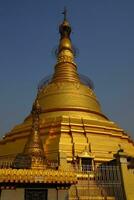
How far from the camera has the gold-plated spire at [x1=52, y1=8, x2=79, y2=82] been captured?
3084 cm

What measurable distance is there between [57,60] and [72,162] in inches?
591

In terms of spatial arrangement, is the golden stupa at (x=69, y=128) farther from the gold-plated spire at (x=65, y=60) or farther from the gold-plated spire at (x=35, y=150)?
the gold-plated spire at (x=35, y=150)

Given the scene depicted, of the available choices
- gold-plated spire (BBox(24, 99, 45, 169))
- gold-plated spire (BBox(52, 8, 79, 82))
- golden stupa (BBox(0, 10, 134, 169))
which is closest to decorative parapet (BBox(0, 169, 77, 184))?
gold-plated spire (BBox(24, 99, 45, 169))

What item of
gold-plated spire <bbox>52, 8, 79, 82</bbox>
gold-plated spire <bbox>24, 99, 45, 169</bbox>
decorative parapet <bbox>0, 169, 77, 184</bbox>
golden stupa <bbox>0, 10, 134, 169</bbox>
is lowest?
decorative parapet <bbox>0, 169, 77, 184</bbox>

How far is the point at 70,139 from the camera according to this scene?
22.8 metres

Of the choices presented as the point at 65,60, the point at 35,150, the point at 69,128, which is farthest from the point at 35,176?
the point at 65,60

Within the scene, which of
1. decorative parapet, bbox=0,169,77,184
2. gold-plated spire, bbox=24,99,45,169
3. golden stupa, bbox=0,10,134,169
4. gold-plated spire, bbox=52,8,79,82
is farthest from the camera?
gold-plated spire, bbox=52,8,79,82

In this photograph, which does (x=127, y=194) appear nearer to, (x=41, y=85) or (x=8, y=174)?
(x=8, y=174)

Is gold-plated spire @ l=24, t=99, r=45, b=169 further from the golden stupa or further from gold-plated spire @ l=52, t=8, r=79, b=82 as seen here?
gold-plated spire @ l=52, t=8, r=79, b=82

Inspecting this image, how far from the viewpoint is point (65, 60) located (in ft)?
106

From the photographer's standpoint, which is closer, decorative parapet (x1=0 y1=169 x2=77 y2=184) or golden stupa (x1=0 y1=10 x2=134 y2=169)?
decorative parapet (x1=0 y1=169 x2=77 y2=184)

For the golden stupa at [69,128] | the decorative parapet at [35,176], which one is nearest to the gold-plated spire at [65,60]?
the golden stupa at [69,128]

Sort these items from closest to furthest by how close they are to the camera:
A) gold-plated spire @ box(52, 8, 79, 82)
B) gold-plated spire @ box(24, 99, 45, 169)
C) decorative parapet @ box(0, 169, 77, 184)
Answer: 1. decorative parapet @ box(0, 169, 77, 184)
2. gold-plated spire @ box(24, 99, 45, 169)
3. gold-plated spire @ box(52, 8, 79, 82)

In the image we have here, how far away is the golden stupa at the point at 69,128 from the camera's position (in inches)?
861
